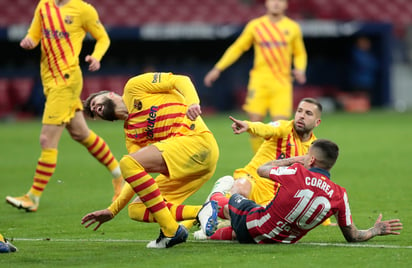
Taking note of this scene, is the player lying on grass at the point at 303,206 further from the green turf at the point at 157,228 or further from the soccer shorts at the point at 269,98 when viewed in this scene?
the soccer shorts at the point at 269,98

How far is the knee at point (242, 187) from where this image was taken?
8125 millimetres

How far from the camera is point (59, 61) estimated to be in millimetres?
9734

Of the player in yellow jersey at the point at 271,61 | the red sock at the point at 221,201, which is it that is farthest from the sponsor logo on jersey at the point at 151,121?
the player in yellow jersey at the point at 271,61

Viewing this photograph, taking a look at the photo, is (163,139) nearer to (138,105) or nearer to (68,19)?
(138,105)

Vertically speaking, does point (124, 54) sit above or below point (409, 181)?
below

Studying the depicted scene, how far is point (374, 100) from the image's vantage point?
25.3 meters

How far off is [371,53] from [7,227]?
17842mm

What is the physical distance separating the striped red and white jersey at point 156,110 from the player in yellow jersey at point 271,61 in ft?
16.0

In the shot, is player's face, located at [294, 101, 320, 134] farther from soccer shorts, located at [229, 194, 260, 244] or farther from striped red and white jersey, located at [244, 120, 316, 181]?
soccer shorts, located at [229, 194, 260, 244]

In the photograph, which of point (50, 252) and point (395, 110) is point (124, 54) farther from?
point (50, 252)

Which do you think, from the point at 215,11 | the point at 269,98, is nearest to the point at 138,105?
the point at 269,98

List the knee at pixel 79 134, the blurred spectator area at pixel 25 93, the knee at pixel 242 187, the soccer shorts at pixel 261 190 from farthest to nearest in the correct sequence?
the blurred spectator area at pixel 25 93 < the knee at pixel 79 134 < the soccer shorts at pixel 261 190 < the knee at pixel 242 187

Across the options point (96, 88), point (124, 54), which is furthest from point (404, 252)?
point (124, 54)

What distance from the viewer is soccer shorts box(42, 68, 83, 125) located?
9.58 meters
